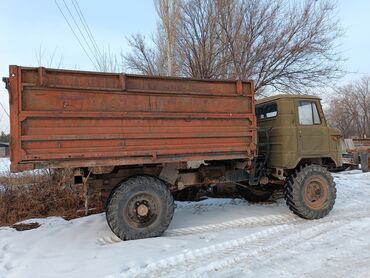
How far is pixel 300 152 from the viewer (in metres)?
7.88

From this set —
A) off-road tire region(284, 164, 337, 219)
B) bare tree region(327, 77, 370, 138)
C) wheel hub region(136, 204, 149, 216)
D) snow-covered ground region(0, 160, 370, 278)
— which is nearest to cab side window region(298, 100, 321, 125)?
off-road tire region(284, 164, 337, 219)

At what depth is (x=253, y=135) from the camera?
714 cm

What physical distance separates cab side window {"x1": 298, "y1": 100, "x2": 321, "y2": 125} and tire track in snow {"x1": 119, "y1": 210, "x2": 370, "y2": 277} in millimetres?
2243

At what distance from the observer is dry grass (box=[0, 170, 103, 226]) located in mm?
8656

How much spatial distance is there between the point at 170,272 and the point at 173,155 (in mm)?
→ 2315

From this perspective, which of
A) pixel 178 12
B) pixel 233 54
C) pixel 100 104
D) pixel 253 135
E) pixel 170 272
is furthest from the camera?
pixel 178 12

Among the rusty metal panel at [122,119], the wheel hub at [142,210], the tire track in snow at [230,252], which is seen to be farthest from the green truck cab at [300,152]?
the wheel hub at [142,210]

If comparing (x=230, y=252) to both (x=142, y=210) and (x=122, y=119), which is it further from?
(x=122, y=119)

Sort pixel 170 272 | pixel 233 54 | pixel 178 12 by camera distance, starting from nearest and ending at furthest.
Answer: pixel 170 272 < pixel 233 54 < pixel 178 12

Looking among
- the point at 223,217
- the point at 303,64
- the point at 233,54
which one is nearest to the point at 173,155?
the point at 223,217

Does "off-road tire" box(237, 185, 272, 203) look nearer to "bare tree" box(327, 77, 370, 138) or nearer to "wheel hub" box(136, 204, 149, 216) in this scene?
"wheel hub" box(136, 204, 149, 216)

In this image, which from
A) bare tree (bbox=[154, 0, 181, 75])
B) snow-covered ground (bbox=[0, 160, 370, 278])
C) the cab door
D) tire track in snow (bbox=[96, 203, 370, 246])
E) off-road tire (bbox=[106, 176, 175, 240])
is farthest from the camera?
bare tree (bbox=[154, 0, 181, 75])

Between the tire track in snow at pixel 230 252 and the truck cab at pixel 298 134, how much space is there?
1.46m

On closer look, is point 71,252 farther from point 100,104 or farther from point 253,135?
point 253,135
